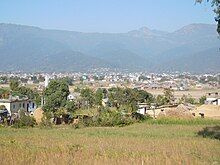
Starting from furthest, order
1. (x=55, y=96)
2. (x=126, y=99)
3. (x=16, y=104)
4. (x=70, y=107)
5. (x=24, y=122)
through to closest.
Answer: (x=16, y=104) < (x=126, y=99) < (x=55, y=96) < (x=70, y=107) < (x=24, y=122)

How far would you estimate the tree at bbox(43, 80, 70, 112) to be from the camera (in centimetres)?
5803

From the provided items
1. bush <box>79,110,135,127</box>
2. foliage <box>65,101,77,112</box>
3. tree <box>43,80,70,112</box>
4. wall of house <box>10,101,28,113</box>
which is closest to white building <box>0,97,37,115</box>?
wall of house <box>10,101,28,113</box>

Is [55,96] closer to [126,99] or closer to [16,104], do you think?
[126,99]

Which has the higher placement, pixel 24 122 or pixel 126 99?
pixel 126 99

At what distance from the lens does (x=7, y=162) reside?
46.6ft

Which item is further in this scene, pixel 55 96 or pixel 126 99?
pixel 126 99

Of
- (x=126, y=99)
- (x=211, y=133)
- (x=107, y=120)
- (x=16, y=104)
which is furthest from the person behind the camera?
(x=16, y=104)

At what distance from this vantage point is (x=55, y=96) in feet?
193

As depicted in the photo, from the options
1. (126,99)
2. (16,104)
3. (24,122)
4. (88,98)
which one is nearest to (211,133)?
(24,122)

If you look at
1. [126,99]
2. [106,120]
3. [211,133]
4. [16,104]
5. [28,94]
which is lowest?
[16,104]

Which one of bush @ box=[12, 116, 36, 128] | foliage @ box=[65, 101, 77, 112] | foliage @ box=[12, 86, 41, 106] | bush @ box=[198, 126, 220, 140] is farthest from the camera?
foliage @ box=[12, 86, 41, 106]

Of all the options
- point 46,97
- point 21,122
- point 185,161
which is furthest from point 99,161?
point 46,97

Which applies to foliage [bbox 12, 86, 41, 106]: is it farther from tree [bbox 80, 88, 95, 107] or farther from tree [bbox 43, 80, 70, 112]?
tree [bbox 43, 80, 70, 112]

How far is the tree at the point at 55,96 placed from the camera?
190 feet
